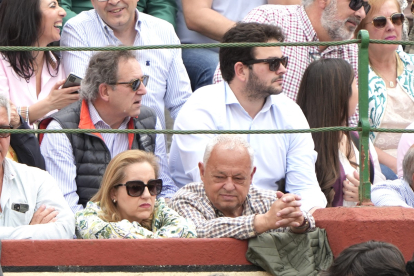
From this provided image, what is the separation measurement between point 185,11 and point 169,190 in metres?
1.96

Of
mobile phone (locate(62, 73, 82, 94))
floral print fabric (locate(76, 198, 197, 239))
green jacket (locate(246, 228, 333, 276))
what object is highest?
mobile phone (locate(62, 73, 82, 94))

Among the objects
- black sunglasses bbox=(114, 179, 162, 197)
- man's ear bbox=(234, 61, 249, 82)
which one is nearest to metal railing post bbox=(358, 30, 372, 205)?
black sunglasses bbox=(114, 179, 162, 197)

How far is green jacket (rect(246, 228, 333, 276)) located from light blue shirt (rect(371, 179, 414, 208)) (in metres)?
0.77

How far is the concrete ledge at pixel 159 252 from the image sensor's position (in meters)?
4.37

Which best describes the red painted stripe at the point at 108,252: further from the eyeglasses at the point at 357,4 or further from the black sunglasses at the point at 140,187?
the eyeglasses at the point at 357,4

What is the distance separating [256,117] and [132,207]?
1.32 meters

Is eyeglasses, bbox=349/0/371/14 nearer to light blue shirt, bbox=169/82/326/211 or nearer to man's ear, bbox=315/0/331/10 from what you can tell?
man's ear, bbox=315/0/331/10

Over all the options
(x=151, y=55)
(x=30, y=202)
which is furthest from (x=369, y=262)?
(x=151, y=55)

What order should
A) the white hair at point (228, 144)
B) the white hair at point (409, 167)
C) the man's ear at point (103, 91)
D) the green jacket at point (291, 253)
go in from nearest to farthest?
the green jacket at point (291, 253), the white hair at point (228, 144), the white hair at point (409, 167), the man's ear at point (103, 91)

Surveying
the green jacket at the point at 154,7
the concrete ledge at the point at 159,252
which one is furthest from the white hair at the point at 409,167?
the green jacket at the point at 154,7

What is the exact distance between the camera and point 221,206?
4.79m

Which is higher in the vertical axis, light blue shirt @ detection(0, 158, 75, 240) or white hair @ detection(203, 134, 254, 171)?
white hair @ detection(203, 134, 254, 171)

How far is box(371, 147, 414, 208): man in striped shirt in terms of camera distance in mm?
5156

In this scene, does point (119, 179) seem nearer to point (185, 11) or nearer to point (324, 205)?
point (324, 205)
